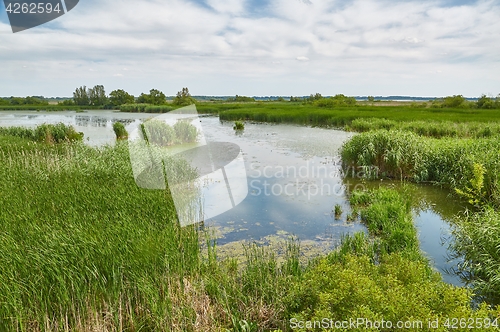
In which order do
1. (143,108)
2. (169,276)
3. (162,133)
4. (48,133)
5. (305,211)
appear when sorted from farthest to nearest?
(143,108)
(162,133)
(48,133)
(305,211)
(169,276)

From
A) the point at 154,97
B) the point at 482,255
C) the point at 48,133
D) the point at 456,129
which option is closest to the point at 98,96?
the point at 154,97

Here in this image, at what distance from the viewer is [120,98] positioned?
263 feet

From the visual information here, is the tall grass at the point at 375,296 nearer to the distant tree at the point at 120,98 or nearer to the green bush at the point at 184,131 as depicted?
the green bush at the point at 184,131

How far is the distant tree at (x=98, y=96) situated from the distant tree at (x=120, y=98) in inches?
104

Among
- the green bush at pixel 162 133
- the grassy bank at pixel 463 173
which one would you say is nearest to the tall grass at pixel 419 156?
the grassy bank at pixel 463 173

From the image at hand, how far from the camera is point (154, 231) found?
537 centimetres

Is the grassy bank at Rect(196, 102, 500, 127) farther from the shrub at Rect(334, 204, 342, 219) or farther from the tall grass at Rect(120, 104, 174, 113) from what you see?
the tall grass at Rect(120, 104, 174, 113)

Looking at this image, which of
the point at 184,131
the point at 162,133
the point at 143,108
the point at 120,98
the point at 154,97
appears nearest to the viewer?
the point at 162,133

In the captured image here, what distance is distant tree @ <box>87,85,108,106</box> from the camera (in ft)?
274

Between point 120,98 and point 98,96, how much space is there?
27.0ft

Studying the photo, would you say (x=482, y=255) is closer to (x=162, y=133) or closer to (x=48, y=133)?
(x=162, y=133)

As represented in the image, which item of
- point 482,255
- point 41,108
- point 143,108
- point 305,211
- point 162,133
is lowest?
point 305,211

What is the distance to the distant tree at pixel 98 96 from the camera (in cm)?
8350

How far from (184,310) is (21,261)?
2146 millimetres
